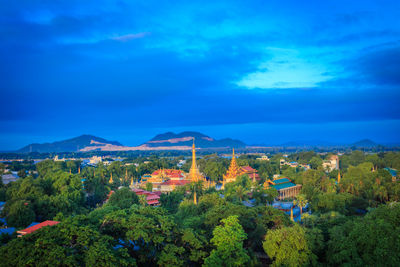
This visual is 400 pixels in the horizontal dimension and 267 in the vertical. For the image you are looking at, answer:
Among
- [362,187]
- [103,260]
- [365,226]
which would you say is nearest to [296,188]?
[362,187]

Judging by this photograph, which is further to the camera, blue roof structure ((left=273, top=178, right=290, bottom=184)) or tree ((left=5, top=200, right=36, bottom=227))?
blue roof structure ((left=273, top=178, right=290, bottom=184))

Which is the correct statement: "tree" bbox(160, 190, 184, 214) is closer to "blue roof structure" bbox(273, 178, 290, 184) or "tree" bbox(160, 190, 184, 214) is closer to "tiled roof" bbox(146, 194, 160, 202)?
"tiled roof" bbox(146, 194, 160, 202)

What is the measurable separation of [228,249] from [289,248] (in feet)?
11.4

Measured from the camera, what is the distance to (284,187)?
153 ft

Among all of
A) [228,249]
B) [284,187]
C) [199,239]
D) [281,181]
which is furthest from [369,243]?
[281,181]

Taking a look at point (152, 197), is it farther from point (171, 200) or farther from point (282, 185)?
point (282, 185)

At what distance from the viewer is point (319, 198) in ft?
107

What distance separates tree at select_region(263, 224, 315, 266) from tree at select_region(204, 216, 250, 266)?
→ 5.65 ft

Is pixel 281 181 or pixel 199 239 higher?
pixel 281 181

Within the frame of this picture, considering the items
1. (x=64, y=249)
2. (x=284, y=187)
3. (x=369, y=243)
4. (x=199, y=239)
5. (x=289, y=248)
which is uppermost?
(x=64, y=249)

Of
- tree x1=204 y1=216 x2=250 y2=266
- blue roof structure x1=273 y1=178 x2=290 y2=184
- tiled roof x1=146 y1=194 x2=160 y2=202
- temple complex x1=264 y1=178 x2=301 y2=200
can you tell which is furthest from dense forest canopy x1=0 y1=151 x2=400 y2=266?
blue roof structure x1=273 y1=178 x2=290 y2=184

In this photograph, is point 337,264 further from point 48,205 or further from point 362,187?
point 48,205

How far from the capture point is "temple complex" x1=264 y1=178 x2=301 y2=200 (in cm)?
4584

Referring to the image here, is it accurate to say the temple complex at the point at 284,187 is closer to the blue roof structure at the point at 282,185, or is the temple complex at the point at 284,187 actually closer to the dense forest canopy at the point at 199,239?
the blue roof structure at the point at 282,185
